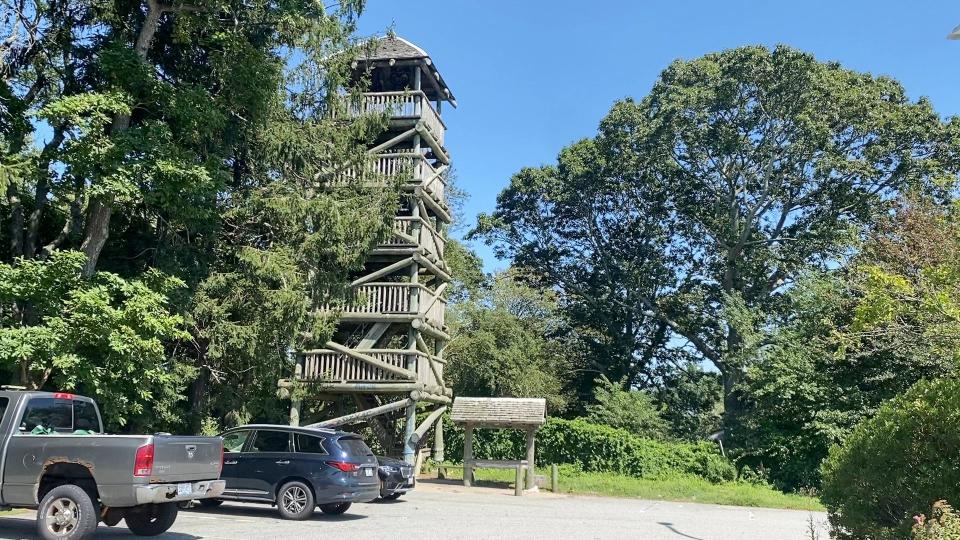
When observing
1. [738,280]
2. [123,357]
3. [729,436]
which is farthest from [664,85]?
[123,357]

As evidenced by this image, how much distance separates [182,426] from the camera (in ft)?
61.4

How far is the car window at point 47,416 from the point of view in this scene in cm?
917

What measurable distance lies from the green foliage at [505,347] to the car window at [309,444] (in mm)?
20653

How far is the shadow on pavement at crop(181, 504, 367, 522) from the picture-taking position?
1265 cm

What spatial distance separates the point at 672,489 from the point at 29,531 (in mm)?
18229

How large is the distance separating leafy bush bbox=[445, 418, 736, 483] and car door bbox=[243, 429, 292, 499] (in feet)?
54.1

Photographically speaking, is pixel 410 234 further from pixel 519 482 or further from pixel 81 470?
pixel 81 470

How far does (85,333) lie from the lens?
41.2 feet

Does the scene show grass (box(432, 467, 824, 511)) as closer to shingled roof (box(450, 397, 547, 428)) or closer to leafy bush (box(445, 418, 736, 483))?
leafy bush (box(445, 418, 736, 483))

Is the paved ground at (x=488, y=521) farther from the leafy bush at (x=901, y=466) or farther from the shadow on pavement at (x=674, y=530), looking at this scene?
the leafy bush at (x=901, y=466)

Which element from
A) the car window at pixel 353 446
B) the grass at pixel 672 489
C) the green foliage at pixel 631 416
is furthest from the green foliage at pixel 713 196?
the car window at pixel 353 446

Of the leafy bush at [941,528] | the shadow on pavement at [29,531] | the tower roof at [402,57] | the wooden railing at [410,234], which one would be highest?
the tower roof at [402,57]

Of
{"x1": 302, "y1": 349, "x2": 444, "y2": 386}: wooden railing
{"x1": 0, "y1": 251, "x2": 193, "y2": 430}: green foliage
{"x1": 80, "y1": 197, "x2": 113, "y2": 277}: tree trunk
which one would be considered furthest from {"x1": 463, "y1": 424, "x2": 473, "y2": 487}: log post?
{"x1": 80, "y1": 197, "x2": 113, "y2": 277}: tree trunk

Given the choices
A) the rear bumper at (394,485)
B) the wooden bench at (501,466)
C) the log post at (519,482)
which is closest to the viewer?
the rear bumper at (394,485)
